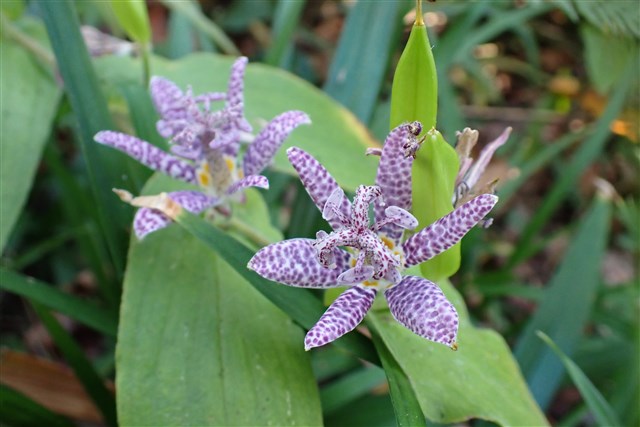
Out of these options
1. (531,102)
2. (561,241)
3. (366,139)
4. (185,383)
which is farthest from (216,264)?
(531,102)

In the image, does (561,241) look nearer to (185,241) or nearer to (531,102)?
(531,102)

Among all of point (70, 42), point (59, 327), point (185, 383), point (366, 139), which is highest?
point (70, 42)

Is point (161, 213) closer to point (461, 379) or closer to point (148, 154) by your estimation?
point (148, 154)

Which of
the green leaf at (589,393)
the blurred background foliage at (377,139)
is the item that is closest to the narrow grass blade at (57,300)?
the blurred background foliage at (377,139)

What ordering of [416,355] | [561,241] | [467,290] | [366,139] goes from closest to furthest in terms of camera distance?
[416,355] < [366,139] < [467,290] < [561,241]

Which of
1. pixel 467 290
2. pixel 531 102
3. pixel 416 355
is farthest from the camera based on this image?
pixel 531 102

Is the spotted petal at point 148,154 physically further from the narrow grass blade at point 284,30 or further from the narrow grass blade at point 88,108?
the narrow grass blade at point 284,30

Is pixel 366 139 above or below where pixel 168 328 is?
above

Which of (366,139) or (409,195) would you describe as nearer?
(409,195)
